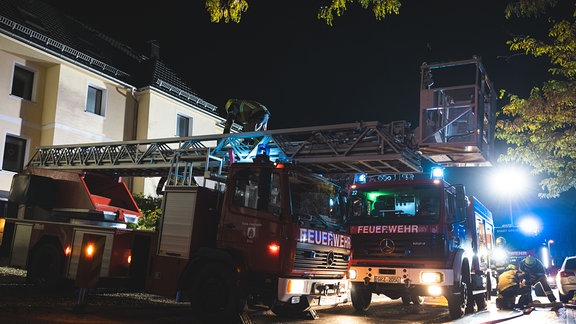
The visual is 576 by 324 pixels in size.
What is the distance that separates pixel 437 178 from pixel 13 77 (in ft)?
54.2

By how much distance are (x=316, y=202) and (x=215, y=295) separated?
85.2 inches

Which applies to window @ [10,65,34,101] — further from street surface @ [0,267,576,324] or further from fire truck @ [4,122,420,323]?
street surface @ [0,267,576,324]

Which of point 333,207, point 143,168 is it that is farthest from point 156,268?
point 143,168

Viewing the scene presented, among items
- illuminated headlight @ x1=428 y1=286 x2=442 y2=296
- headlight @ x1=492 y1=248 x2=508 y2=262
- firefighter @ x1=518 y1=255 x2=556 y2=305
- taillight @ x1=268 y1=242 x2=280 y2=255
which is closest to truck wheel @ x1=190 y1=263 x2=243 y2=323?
taillight @ x1=268 y1=242 x2=280 y2=255

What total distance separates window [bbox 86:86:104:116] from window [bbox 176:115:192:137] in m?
3.93

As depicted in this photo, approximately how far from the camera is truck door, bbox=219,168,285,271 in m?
7.07

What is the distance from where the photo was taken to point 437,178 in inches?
368

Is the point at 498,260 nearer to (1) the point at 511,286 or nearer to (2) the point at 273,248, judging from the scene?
(1) the point at 511,286

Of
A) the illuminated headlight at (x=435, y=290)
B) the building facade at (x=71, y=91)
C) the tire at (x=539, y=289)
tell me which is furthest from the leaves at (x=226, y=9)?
the building facade at (x=71, y=91)

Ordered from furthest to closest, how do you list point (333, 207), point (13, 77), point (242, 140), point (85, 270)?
1. point (13, 77)
2. point (242, 140)
3. point (333, 207)
4. point (85, 270)

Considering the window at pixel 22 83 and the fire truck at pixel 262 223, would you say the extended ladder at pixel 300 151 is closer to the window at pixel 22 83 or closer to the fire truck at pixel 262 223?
the fire truck at pixel 262 223

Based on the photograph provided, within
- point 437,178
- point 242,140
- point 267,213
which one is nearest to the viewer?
point 267,213

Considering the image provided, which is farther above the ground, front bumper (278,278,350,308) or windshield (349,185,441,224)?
windshield (349,185,441,224)

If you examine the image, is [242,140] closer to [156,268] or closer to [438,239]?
[156,268]
